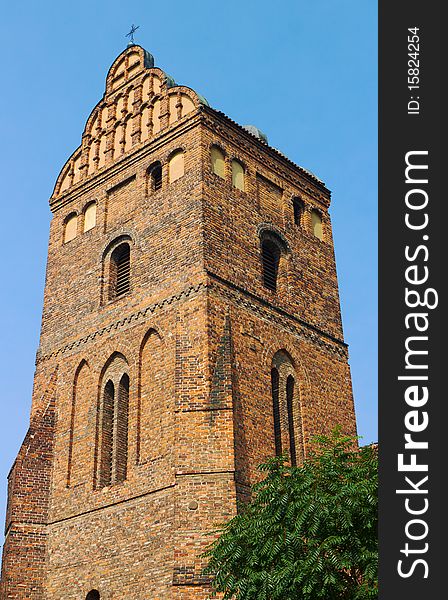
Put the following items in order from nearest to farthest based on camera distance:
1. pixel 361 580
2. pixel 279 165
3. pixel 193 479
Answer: pixel 361 580 → pixel 193 479 → pixel 279 165

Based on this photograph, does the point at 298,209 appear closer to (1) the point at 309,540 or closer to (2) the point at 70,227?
(2) the point at 70,227

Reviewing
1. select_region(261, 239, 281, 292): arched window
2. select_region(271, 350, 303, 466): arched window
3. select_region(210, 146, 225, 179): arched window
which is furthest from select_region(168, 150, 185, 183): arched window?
select_region(271, 350, 303, 466): arched window

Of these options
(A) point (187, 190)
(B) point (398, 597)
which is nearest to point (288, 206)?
(A) point (187, 190)

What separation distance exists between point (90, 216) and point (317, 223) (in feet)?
20.1

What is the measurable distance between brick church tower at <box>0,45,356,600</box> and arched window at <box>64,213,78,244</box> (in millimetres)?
42

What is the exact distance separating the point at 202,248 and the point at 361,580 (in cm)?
796

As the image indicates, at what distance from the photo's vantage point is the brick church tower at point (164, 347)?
611 inches

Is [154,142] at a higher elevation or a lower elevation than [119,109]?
lower

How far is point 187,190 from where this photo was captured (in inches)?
735

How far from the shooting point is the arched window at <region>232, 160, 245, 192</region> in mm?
19845

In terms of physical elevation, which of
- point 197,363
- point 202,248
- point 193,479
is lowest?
point 193,479

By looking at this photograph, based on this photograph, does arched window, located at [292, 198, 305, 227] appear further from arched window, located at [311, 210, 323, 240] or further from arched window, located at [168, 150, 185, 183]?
arched window, located at [168, 150, 185, 183]

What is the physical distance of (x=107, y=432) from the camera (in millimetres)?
17953

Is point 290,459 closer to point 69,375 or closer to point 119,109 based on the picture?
point 69,375
